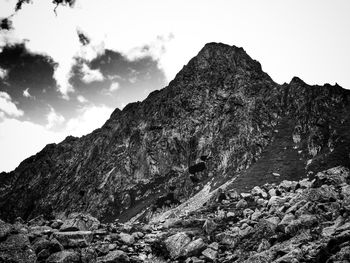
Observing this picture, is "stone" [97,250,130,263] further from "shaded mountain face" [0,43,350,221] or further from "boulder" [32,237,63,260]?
"shaded mountain face" [0,43,350,221]

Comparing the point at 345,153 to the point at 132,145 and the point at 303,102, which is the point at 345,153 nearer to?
the point at 303,102

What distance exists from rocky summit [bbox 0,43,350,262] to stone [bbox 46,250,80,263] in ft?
0.30

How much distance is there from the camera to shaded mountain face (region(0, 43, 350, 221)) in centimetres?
8312

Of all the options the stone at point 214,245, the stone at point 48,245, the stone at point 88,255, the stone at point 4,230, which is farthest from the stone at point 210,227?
the stone at point 4,230

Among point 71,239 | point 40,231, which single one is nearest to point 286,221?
point 71,239

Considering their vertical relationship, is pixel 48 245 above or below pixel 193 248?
above

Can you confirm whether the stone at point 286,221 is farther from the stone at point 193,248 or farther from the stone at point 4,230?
the stone at point 4,230

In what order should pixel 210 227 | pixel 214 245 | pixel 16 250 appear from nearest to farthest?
pixel 16 250, pixel 214 245, pixel 210 227

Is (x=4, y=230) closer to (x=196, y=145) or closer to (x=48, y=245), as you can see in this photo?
(x=48, y=245)

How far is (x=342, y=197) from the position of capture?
23.6m

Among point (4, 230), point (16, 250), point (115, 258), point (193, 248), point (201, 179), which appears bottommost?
point (193, 248)

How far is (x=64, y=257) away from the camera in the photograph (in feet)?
65.0

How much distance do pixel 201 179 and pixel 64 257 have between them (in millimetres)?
76530

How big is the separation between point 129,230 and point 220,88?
348 feet
